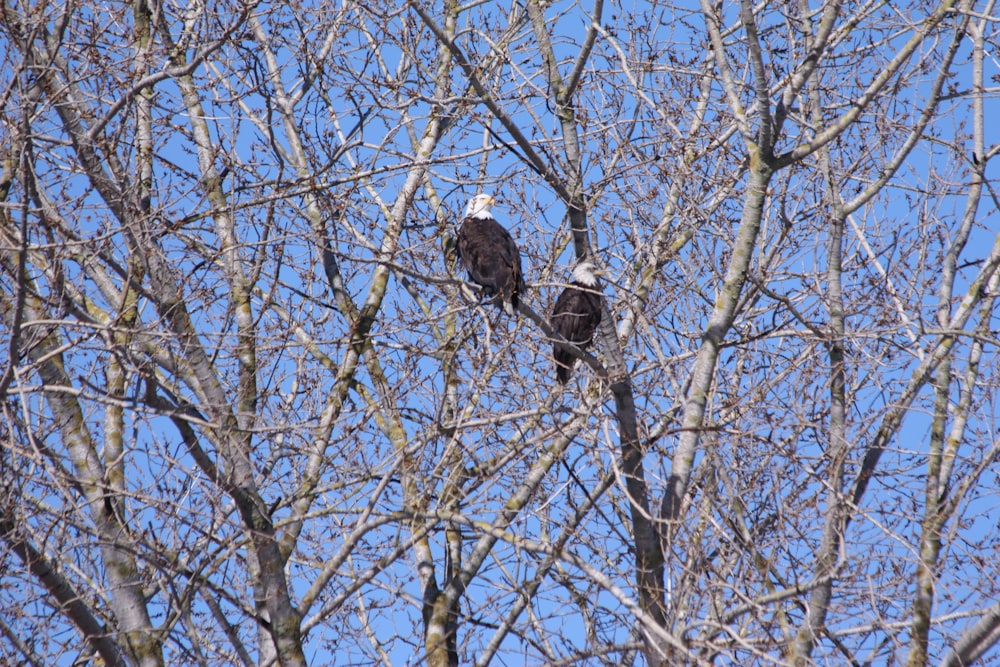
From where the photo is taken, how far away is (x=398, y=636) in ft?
21.1

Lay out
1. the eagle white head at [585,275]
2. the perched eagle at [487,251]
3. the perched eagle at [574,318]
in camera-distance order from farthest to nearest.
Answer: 1. the perched eagle at [574,318]
2. the perched eagle at [487,251]
3. the eagle white head at [585,275]

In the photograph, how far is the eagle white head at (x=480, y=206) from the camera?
747cm

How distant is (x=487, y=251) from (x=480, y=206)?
2.09 feet

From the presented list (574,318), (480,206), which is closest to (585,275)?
(574,318)

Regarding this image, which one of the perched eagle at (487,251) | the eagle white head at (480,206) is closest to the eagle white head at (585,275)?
the perched eagle at (487,251)

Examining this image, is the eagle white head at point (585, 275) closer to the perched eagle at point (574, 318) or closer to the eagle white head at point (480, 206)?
the perched eagle at point (574, 318)

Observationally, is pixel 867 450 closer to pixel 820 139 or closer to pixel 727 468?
pixel 727 468

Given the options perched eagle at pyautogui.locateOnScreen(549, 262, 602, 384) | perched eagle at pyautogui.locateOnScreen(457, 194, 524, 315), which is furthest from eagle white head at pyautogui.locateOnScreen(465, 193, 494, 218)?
perched eagle at pyautogui.locateOnScreen(549, 262, 602, 384)

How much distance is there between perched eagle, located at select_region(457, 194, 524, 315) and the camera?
22.4 ft

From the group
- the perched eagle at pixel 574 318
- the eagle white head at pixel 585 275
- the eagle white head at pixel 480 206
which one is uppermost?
the eagle white head at pixel 480 206

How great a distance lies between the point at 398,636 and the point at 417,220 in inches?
114

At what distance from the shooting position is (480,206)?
757 centimetres

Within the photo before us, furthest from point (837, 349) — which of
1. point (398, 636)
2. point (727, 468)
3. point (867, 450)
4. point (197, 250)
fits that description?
point (197, 250)

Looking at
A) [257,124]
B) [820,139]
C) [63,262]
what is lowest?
[820,139]
